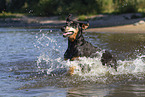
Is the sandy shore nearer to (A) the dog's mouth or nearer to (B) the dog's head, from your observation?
(B) the dog's head

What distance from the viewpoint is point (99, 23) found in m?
29.4

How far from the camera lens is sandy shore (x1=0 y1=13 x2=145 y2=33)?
81.4ft

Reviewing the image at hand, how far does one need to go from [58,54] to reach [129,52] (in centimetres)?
305

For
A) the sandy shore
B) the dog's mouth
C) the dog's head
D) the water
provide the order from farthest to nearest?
the sandy shore
the dog's head
the dog's mouth
the water

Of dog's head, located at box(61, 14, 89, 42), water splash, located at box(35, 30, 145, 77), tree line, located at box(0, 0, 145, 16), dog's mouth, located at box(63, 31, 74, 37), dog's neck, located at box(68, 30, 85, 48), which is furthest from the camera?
tree line, located at box(0, 0, 145, 16)

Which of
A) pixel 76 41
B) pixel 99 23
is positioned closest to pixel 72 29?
pixel 76 41

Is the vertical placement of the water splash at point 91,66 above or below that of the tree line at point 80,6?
below

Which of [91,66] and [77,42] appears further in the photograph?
[91,66]

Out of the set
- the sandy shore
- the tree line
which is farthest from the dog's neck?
the tree line

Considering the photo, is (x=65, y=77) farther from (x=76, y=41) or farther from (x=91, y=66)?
(x=76, y=41)

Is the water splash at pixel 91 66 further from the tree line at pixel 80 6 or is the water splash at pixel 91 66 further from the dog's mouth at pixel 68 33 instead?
the tree line at pixel 80 6

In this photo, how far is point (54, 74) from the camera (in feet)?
31.0

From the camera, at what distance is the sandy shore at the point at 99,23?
24797 mm

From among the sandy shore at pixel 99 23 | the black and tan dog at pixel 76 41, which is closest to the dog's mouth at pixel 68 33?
the black and tan dog at pixel 76 41
